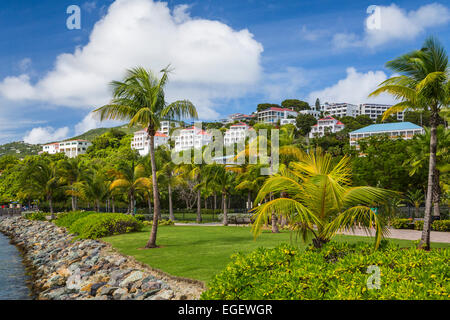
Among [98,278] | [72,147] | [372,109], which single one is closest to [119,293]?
[98,278]

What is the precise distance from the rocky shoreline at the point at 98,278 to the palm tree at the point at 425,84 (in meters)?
8.62

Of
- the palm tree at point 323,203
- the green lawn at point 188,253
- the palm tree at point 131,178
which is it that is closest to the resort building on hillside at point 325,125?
the palm tree at point 131,178

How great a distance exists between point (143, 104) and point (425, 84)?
1058cm

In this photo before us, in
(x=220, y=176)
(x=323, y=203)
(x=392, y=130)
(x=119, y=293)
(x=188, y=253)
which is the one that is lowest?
(x=119, y=293)

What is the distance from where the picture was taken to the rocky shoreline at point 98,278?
29.6ft

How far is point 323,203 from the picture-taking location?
25.5ft

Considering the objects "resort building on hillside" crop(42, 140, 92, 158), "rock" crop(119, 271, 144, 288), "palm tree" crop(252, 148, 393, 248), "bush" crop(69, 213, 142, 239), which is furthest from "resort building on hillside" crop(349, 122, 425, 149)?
"resort building on hillside" crop(42, 140, 92, 158)

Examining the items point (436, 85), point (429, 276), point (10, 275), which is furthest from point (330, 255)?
point (10, 275)

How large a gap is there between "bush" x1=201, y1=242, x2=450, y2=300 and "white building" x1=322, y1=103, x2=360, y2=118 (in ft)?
600

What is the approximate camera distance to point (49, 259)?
18.5 m

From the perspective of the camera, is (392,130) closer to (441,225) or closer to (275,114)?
(275,114)

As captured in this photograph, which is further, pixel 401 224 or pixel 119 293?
pixel 401 224

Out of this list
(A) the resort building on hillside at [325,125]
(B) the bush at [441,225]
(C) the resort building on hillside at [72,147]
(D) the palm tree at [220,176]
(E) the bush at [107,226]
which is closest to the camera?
(E) the bush at [107,226]

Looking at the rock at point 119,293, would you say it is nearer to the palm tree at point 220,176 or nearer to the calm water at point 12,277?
the calm water at point 12,277
